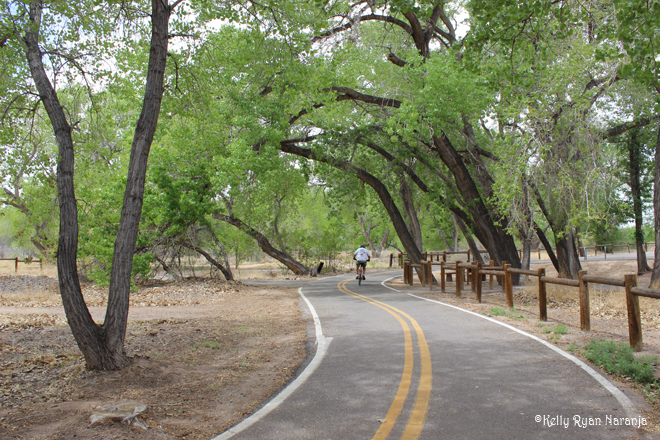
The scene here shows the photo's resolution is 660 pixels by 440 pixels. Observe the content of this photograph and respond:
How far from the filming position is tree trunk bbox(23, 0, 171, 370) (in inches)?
243

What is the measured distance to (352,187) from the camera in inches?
865

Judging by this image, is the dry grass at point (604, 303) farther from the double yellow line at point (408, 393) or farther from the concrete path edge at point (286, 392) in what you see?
the concrete path edge at point (286, 392)

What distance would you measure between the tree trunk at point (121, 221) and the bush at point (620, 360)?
6581mm

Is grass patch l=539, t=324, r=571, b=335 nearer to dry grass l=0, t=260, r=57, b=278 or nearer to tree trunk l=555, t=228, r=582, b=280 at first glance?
tree trunk l=555, t=228, r=582, b=280

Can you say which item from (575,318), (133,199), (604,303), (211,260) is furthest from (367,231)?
(133,199)

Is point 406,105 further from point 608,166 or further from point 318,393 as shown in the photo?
point 318,393

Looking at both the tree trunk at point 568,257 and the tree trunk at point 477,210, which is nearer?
the tree trunk at point 568,257

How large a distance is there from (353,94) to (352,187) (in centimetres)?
544

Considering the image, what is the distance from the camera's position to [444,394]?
520 cm

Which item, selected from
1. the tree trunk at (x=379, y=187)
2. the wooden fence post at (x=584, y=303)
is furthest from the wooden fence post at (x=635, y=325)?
the tree trunk at (x=379, y=187)

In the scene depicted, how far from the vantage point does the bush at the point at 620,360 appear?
5.67m

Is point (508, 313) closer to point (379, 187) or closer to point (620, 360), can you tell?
point (620, 360)

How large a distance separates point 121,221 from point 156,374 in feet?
7.29

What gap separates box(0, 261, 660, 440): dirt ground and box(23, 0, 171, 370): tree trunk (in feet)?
1.36
